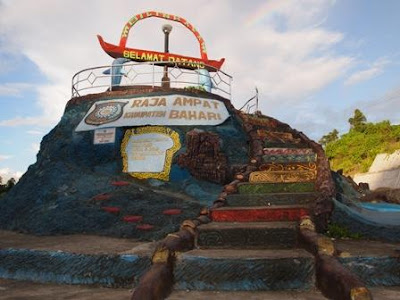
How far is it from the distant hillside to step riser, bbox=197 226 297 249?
24.7m

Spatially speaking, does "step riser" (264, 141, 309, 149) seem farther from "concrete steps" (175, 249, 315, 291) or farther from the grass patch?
"concrete steps" (175, 249, 315, 291)

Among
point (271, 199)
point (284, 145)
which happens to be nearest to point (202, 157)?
point (284, 145)

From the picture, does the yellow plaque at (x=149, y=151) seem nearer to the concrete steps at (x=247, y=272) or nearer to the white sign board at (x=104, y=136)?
the white sign board at (x=104, y=136)

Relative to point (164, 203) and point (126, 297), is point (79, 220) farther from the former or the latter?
point (126, 297)

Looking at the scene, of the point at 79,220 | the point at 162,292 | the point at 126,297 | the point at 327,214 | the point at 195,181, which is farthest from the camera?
the point at 195,181

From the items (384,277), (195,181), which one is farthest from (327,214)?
(195,181)

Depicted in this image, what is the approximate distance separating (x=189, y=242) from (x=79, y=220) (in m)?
3.43

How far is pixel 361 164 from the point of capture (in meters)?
30.0

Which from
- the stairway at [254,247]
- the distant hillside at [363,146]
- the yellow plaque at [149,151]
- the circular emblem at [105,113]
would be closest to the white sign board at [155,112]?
the circular emblem at [105,113]

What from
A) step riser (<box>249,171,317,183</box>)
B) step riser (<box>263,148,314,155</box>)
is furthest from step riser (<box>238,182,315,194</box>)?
step riser (<box>263,148,314,155</box>)

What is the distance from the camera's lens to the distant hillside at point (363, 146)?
28.7 m

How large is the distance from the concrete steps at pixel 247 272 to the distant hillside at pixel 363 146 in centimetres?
2531

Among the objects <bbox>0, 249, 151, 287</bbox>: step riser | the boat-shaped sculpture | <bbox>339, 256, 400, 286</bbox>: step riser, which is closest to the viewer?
<bbox>339, 256, 400, 286</bbox>: step riser

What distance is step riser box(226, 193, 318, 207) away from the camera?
6102 millimetres
